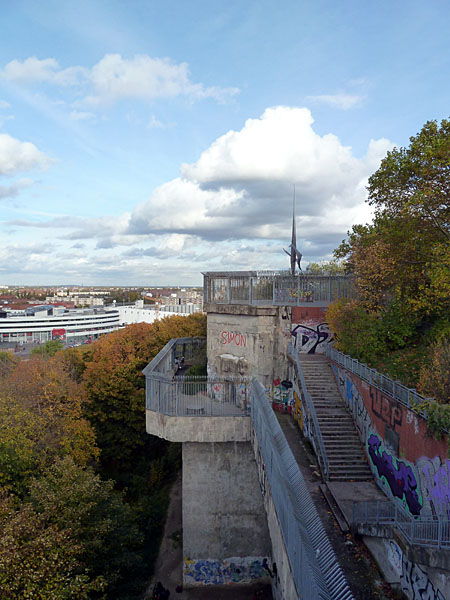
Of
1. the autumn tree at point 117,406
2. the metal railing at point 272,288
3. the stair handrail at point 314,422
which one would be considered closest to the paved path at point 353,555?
the stair handrail at point 314,422

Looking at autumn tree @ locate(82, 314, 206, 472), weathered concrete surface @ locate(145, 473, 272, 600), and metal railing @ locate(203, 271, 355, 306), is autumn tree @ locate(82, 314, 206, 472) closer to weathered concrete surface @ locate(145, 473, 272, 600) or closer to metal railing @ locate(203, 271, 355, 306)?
weathered concrete surface @ locate(145, 473, 272, 600)

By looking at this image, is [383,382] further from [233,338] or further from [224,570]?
[224,570]

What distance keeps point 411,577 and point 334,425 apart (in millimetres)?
6706

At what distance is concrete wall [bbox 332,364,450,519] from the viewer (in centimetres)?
949

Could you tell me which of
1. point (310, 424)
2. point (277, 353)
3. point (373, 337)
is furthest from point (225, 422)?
point (373, 337)

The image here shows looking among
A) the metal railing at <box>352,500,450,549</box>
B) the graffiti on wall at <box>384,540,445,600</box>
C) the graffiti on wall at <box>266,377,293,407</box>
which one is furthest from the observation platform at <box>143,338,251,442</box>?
the graffiti on wall at <box>384,540,445,600</box>

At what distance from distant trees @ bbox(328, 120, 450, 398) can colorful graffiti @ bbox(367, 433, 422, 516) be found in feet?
7.78

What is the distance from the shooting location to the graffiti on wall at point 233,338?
1859 centimetres

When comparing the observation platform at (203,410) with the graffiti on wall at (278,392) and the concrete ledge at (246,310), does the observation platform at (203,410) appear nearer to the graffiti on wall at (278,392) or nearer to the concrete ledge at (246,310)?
the graffiti on wall at (278,392)

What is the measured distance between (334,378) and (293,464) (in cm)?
1023

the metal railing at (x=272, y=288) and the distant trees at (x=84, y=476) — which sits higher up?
the metal railing at (x=272, y=288)

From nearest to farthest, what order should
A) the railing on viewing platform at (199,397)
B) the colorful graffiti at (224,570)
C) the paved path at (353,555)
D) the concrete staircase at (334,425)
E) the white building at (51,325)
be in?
1. the paved path at (353,555)
2. the concrete staircase at (334,425)
3. the railing on viewing platform at (199,397)
4. the colorful graffiti at (224,570)
5. the white building at (51,325)

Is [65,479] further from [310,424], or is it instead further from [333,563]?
[333,563]

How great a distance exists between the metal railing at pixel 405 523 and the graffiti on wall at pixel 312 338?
29.8 feet
